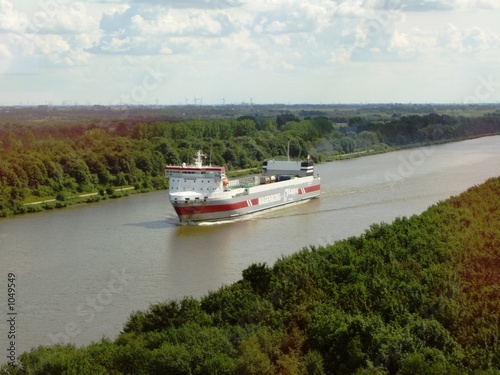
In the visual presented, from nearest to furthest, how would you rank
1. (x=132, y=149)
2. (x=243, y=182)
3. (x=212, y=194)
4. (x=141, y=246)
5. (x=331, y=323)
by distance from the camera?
(x=331, y=323) → (x=141, y=246) → (x=212, y=194) → (x=243, y=182) → (x=132, y=149)

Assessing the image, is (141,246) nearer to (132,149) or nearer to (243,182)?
(243,182)

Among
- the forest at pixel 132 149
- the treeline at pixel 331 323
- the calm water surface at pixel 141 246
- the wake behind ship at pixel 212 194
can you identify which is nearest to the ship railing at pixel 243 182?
the wake behind ship at pixel 212 194

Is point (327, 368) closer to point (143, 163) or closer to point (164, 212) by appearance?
point (164, 212)

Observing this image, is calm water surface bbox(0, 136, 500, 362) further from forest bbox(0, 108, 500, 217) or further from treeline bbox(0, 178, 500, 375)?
forest bbox(0, 108, 500, 217)

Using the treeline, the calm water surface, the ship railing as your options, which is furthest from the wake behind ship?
the treeline

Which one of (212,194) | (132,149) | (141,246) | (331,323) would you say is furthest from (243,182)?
(331,323)

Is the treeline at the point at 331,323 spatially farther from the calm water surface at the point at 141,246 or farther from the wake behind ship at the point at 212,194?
the wake behind ship at the point at 212,194
